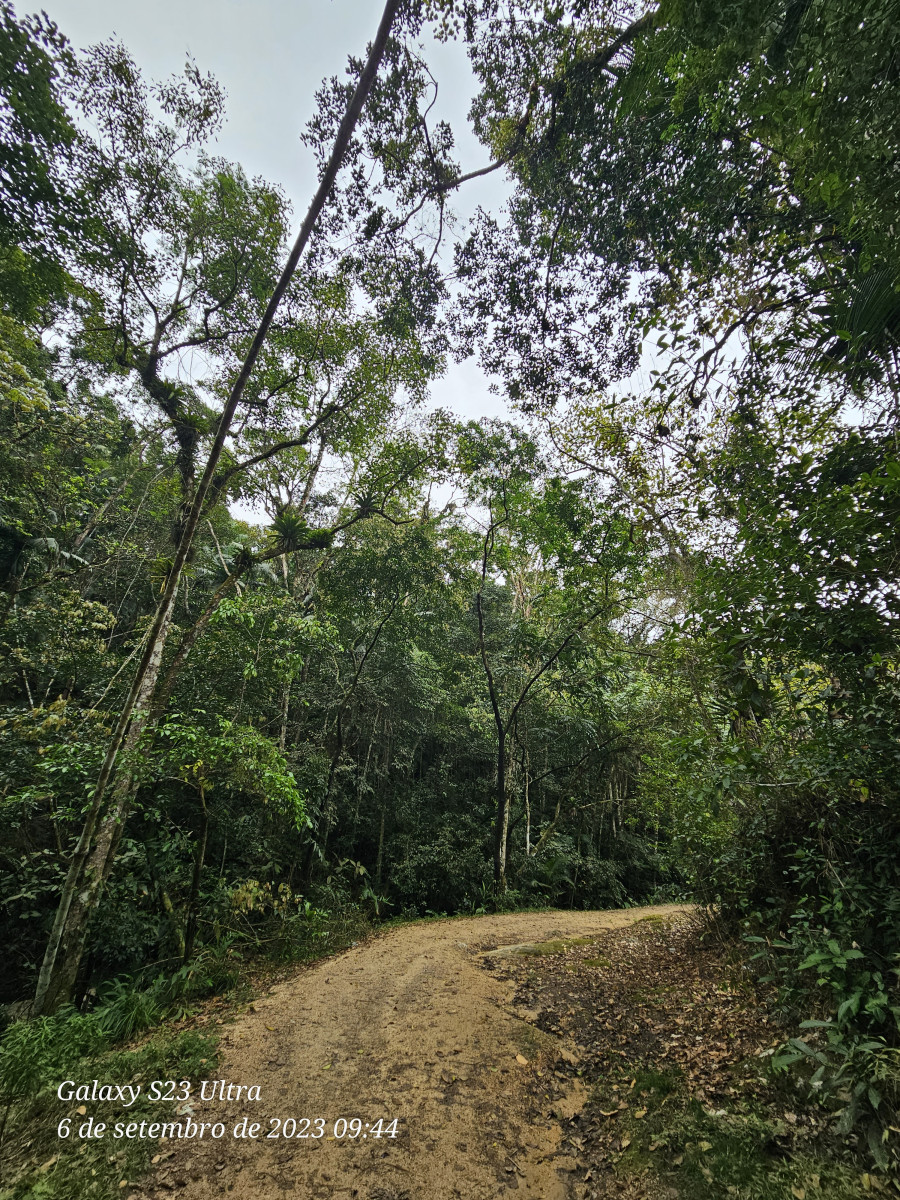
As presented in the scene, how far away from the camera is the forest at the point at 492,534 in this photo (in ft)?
9.14

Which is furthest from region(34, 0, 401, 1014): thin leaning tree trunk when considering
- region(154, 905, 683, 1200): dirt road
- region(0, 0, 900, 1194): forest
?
region(154, 905, 683, 1200): dirt road

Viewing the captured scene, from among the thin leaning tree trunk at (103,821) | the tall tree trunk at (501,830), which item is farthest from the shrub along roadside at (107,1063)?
the tall tree trunk at (501,830)

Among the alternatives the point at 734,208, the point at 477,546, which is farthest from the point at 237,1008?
the point at 734,208

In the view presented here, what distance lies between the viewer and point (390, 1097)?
310 centimetres

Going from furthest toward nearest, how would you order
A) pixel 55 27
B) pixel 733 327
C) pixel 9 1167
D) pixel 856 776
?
pixel 55 27, pixel 733 327, pixel 856 776, pixel 9 1167

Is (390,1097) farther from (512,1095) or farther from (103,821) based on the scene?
(103,821)

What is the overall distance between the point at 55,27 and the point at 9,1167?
34.2 feet

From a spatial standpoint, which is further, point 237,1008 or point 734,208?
point 237,1008

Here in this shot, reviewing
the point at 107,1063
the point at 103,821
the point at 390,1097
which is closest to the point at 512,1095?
the point at 390,1097

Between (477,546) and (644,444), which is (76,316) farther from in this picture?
(644,444)

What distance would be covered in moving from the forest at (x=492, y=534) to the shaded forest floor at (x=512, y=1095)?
48 centimetres

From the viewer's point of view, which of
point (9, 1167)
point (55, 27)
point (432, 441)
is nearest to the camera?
point (9, 1167)

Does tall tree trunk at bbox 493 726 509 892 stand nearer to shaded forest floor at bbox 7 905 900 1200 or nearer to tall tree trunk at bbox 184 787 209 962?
shaded forest floor at bbox 7 905 900 1200

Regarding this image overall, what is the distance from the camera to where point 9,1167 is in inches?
102
